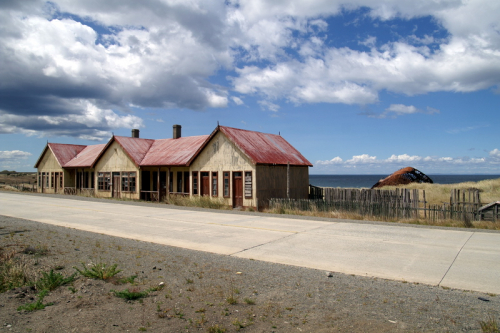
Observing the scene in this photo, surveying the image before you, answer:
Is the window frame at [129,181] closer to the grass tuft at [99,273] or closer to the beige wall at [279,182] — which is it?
the beige wall at [279,182]

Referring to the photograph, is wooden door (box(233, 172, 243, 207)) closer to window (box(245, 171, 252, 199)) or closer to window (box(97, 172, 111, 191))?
window (box(245, 171, 252, 199))

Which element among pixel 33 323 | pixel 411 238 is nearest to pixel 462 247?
pixel 411 238

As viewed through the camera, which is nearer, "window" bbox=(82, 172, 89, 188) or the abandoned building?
the abandoned building

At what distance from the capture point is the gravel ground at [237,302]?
5.11m

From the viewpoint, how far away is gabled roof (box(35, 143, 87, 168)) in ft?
137

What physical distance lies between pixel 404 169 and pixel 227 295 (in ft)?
155

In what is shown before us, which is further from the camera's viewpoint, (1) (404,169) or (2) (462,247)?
(1) (404,169)

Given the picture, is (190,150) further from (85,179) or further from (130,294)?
(130,294)

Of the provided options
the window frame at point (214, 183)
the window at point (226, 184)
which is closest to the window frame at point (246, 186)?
the window at point (226, 184)

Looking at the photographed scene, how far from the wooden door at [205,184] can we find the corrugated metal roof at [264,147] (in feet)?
11.8

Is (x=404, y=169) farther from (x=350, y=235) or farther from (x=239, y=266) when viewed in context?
(x=239, y=266)

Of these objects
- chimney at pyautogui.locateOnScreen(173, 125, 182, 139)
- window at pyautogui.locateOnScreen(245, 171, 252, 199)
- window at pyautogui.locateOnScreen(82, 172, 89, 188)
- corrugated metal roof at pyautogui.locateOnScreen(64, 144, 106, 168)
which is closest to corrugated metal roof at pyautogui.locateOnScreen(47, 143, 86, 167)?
corrugated metal roof at pyautogui.locateOnScreen(64, 144, 106, 168)

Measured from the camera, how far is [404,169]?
160ft

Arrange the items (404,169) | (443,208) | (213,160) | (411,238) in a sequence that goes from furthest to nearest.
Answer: (404,169), (213,160), (443,208), (411,238)
